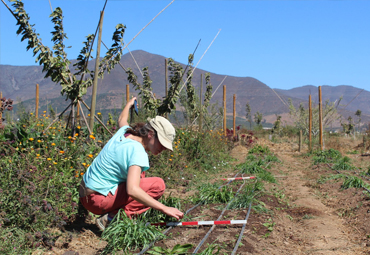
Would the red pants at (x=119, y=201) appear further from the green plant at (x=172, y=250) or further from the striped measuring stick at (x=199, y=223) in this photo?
the green plant at (x=172, y=250)

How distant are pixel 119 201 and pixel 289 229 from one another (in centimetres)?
222

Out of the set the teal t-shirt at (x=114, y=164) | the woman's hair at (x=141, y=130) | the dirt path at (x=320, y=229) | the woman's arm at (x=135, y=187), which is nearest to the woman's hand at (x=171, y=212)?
the woman's arm at (x=135, y=187)

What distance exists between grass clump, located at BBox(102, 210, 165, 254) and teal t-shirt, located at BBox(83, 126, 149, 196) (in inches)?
13.3

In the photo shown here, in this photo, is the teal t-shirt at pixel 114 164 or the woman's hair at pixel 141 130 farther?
the woman's hair at pixel 141 130

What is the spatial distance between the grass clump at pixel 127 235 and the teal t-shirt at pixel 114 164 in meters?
0.34

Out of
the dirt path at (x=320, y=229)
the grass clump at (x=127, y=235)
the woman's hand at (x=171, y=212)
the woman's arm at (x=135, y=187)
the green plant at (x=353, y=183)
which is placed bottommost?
the dirt path at (x=320, y=229)

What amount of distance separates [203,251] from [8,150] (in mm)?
3171

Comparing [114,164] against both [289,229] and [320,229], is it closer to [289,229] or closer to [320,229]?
[289,229]

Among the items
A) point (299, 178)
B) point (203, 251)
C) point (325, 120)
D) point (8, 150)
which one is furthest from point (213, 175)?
point (325, 120)

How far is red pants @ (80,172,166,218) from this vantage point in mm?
3848

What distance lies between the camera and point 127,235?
3.59 meters

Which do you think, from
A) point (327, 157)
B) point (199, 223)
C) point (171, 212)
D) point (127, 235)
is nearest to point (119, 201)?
point (127, 235)

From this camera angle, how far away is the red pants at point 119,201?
385 centimetres

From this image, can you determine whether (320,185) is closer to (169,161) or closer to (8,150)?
(169,161)
